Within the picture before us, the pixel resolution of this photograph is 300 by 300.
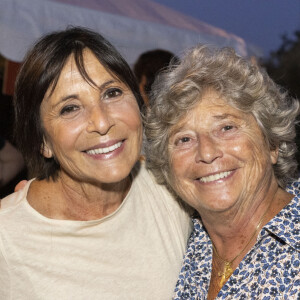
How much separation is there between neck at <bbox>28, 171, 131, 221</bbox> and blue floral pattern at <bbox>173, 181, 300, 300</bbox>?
2.11 ft

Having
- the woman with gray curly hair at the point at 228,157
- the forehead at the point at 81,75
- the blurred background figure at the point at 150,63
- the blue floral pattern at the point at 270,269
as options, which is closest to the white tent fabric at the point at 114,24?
the blurred background figure at the point at 150,63

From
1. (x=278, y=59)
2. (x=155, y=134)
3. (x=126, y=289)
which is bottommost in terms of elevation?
(x=278, y=59)

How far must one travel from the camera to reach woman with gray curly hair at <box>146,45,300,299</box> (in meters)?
2.33

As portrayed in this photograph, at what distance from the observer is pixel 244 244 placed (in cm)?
244

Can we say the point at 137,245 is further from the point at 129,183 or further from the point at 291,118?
the point at 291,118

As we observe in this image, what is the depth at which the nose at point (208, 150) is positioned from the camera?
234cm

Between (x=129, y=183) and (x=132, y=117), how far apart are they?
1.81ft

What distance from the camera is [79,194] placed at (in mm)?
2654

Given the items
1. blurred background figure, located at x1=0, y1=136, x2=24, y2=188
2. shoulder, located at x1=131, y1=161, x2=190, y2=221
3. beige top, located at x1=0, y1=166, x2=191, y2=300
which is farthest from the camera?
blurred background figure, located at x1=0, y1=136, x2=24, y2=188

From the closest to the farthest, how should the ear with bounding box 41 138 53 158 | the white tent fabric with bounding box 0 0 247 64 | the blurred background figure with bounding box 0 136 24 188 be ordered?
the ear with bounding box 41 138 53 158 → the white tent fabric with bounding box 0 0 247 64 → the blurred background figure with bounding box 0 136 24 188

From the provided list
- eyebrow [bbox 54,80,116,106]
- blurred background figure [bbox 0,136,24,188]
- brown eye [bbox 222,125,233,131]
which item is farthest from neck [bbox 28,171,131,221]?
blurred background figure [bbox 0,136,24,188]

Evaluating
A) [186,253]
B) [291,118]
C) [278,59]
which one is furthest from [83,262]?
[278,59]

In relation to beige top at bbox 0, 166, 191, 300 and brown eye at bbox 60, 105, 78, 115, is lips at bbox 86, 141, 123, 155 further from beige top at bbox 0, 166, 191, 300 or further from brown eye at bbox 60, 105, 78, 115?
beige top at bbox 0, 166, 191, 300

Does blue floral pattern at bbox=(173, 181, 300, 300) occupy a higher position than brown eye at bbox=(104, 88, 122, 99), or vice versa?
brown eye at bbox=(104, 88, 122, 99)
